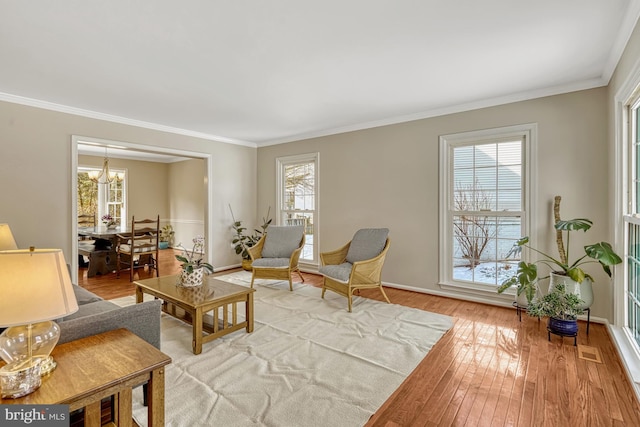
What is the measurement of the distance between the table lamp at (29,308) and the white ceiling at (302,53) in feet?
5.73

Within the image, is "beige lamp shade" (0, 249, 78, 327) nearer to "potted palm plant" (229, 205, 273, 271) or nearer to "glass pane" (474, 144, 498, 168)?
"glass pane" (474, 144, 498, 168)

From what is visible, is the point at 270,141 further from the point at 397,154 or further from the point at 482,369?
the point at 482,369

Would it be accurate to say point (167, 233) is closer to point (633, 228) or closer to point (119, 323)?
point (119, 323)

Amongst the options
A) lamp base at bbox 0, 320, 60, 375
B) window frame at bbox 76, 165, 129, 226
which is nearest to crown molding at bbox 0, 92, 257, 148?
lamp base at bbox 0, 320, 60, 375

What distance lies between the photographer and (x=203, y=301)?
2625mm

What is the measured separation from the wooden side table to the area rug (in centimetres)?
57

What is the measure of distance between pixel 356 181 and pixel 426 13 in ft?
9.75

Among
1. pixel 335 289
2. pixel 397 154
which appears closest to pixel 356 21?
pixel 397 154

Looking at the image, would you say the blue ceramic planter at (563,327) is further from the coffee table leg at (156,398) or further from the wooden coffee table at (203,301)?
the coffee table leg at (156,398)

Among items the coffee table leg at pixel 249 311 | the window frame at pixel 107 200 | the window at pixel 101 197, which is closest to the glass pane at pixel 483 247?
the coffee table leg at pixel 249 311

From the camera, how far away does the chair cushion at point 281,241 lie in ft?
15.6

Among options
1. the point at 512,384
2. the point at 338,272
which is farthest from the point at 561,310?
the point at 338,272

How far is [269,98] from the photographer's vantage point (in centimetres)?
369

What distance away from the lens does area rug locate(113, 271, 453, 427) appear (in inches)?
73.0
